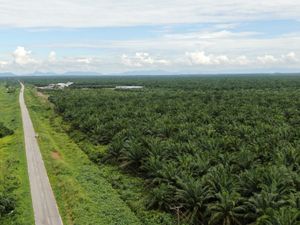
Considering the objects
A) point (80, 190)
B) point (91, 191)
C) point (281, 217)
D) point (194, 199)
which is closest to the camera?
point (281, 217)

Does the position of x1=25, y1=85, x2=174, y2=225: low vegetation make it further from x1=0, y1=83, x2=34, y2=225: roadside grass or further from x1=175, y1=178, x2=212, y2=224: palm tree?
x1=0, y1=83, x2=34, y2=225: roadside grass

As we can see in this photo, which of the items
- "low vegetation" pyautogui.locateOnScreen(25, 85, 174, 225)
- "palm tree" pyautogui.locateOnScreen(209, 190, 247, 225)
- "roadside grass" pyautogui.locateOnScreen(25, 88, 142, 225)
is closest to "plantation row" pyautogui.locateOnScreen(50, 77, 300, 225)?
"palm tree" pyautogui.locateOnScreen(209, 190, 247, 225)

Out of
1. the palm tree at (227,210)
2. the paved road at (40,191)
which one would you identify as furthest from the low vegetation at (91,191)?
the palm tree at (227,210)

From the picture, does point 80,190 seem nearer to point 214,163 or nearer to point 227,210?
point 214,163

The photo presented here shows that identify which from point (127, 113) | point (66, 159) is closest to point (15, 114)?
point (127, 113)

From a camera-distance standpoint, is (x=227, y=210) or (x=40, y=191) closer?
(x=227, y=210)

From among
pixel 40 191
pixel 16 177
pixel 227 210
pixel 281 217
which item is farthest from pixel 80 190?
pixel 281 217
